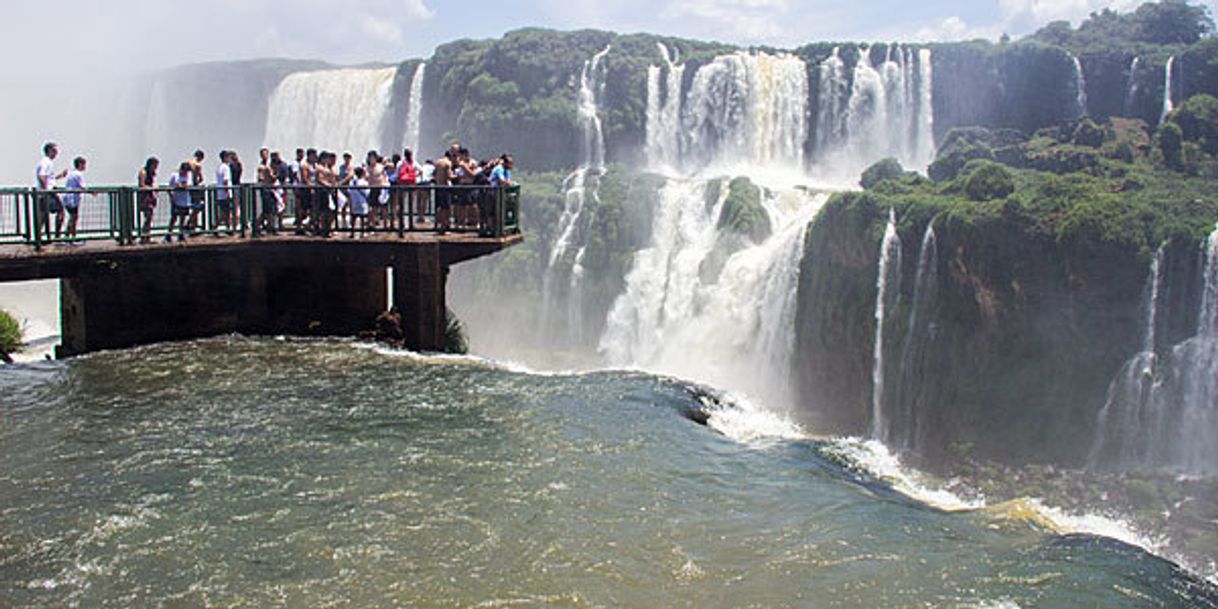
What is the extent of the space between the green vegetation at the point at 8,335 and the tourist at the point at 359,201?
5.37 m

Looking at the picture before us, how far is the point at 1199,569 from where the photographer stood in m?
19.7

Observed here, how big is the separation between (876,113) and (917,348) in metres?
20.5

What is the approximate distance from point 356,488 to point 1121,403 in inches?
774

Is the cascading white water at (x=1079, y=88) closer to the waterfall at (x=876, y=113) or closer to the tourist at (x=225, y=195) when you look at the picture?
the waterfall at (x=876, y=113)

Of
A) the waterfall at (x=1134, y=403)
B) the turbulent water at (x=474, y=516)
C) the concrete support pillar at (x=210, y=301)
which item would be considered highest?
the concrete support pillar at (x=210, y=301)

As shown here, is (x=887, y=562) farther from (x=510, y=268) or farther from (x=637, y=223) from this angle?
(x=510, y=268)

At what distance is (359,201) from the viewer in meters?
18.2

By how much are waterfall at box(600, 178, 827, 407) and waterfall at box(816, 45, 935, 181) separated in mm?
8240

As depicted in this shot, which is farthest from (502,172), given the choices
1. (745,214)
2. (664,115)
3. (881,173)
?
(664,115)

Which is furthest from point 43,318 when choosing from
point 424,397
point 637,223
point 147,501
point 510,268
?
point 147,501

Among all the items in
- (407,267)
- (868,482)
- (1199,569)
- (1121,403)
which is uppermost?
(407,267)

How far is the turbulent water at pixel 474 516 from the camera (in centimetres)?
797

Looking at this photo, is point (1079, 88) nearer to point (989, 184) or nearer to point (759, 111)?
point (759, 111)

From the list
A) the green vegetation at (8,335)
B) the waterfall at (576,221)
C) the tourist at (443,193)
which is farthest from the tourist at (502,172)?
the waterfall at (576,221)
